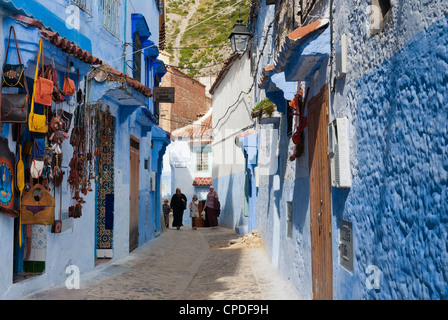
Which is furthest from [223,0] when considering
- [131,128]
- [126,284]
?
[126,284]

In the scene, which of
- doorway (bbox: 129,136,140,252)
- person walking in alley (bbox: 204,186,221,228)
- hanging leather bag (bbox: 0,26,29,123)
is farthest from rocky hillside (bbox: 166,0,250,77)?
hanging leather bag (bbox: 0,26,29,123)

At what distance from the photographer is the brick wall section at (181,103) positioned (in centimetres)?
3388

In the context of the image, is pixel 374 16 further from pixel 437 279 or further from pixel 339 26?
pixel 437 279

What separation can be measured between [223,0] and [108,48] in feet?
184

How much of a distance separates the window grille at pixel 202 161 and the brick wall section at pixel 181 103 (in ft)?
7.34

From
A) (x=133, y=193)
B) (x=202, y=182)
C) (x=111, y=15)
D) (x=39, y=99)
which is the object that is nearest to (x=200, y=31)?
(x=202, y=182)

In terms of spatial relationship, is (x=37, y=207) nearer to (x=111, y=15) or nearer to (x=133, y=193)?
(x=111, y=15)

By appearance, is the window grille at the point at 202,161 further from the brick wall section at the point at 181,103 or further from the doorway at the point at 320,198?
the doorway at the point at 320,198

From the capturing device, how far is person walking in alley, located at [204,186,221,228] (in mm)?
23256

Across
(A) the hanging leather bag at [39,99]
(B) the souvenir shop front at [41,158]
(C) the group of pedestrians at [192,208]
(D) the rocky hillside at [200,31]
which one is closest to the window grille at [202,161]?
(C) the group of pedestrians at [192,208]

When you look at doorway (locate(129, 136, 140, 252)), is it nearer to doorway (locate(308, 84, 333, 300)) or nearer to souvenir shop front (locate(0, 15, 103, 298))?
souvenir shop front (locate(0, 15, 103, 298))

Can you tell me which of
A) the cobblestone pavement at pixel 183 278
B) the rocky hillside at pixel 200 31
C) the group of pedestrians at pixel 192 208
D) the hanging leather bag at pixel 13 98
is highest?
the rocky hillside at pixel 200 31

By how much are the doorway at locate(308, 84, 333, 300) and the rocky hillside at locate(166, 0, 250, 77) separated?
42.5m

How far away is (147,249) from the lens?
43.7 feet
